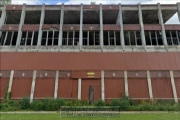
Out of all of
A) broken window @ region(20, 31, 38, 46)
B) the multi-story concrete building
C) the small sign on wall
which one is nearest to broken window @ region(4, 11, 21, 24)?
the multi-story concrete building

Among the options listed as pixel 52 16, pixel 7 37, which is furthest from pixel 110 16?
pixel 7 37

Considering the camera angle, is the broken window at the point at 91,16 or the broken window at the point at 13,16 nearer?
the broken window at the point at 91,16

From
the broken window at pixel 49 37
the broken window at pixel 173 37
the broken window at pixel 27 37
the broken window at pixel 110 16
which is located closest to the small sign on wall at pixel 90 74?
the broken window at pixel 49 37

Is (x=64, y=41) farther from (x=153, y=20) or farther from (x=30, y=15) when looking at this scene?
(x=153, y=20)

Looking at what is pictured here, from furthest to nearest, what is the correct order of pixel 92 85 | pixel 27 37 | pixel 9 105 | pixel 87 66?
pixel 27 37 → pixel 87 66 → pixel 92 85 → pixel 9 105

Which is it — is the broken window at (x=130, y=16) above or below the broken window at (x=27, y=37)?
above

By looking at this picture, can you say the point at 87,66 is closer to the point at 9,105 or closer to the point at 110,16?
the point at 9,105

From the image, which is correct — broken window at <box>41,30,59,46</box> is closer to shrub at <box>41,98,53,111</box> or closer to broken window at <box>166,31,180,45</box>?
shrub at <box>41,98,53,111</box>

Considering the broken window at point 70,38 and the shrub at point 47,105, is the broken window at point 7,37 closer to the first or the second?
the broken window at point 70,38

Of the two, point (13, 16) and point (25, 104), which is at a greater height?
point (13, 16)

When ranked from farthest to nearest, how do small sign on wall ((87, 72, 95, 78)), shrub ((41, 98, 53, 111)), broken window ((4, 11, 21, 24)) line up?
broken window ((4, 11, 21, 24)) < small sign on wall ((87, 72, 95, 78)) < shrub ((41, 98, 53, 111))

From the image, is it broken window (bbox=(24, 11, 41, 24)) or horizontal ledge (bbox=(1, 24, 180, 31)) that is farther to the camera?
broken window (bbox=(24, 11, 41, 24))

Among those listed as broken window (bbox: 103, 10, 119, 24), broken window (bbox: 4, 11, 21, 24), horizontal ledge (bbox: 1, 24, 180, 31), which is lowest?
horizontal ledge (bbox: 1, 24, 180, 31)

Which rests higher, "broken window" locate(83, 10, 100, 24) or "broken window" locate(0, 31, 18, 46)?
"broken window" locate(83, 10, 100, 24)
